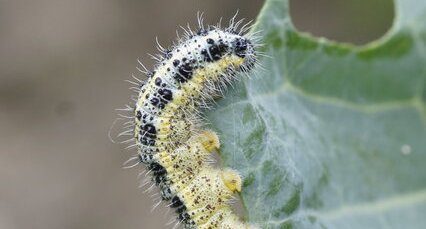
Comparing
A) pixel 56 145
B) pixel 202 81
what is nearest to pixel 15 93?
pixel 56 145

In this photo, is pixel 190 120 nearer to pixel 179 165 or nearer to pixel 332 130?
pixel 179 165

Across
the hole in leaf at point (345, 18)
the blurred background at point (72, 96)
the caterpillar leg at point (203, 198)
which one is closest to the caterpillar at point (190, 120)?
the caterpillar leg at point (203, 198)

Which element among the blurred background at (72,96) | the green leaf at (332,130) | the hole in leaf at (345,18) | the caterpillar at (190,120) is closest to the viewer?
the green leaf at (332,130)

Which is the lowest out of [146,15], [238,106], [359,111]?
[359,111]

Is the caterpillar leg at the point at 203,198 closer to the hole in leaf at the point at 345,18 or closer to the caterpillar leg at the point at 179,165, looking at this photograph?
the caterpillar leg at the point at 179,165

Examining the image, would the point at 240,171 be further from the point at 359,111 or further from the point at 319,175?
the point at 359,111

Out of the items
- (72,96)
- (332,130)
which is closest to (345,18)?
(72,96)

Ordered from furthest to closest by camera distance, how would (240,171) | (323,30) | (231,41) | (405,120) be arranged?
(323,30)
(231,41)
(240,171)
(405,120)
